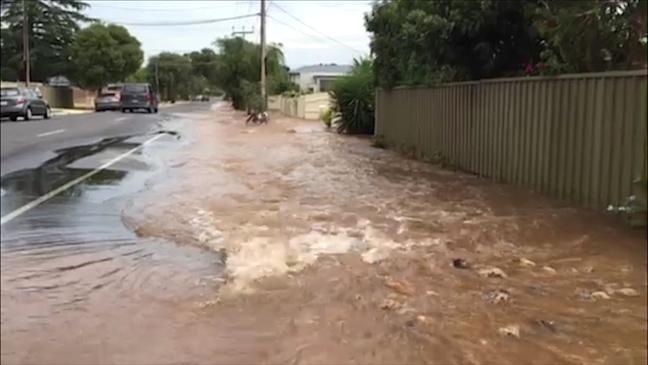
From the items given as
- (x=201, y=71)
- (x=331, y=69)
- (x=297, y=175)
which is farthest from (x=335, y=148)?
(x=201, y=71)

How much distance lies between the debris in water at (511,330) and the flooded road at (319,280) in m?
0.06

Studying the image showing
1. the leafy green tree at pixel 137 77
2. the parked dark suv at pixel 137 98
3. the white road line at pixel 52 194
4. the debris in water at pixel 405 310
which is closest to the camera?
the debris in water at pixel 405 310

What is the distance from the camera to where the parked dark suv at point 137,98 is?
110ft

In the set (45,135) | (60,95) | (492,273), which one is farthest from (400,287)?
(45,135)

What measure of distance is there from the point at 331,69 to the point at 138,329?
77.7 meters

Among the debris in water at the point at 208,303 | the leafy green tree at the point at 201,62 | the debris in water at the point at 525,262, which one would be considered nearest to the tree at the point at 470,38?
the debris in water at the point at 525,262

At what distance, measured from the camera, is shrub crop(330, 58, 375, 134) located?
23297 mm

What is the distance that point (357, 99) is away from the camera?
23.6m

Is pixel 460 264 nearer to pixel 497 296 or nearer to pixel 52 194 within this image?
pixel 497 296

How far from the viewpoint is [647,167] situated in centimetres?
676

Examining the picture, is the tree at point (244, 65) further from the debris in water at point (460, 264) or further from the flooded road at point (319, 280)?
the debris in water at point (460, 264)

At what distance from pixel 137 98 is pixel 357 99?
1518cm

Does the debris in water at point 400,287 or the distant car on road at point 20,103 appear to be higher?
the distant car on road at point 20,103

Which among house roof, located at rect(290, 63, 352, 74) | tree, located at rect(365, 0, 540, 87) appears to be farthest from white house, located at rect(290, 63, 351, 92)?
tree, located at rect(365, 0, 540, 87)
